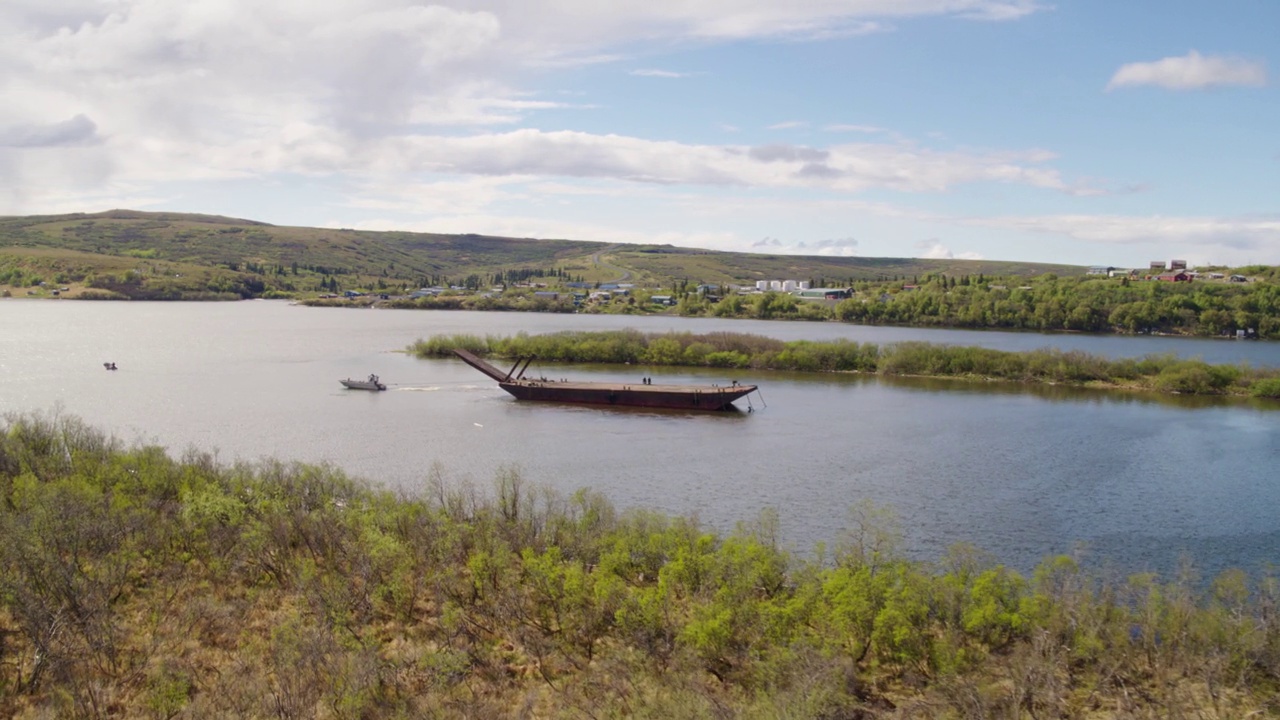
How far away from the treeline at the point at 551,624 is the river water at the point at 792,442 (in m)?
5.66

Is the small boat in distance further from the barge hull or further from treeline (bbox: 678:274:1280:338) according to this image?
treeline (bbox: 678:274:1280:338)

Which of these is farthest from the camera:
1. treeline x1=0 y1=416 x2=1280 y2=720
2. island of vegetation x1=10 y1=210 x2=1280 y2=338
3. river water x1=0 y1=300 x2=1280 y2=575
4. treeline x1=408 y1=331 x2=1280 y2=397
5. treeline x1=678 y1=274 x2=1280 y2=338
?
island of vegetation x1=10 y1=210 x2=1280 y2=338

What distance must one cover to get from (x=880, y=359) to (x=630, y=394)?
29946mm

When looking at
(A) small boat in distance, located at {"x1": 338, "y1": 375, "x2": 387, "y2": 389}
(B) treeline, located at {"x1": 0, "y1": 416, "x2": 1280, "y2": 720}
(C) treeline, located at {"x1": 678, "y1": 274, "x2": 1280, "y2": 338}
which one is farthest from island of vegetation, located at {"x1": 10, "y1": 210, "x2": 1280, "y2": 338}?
(B) treeline, located at {"x1": 0, "y1": 416, "x2": 1280, "y2": 720}

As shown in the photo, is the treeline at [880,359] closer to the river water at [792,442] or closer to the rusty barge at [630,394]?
the river water at [792,442]

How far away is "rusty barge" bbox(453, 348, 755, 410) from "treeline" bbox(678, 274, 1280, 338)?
81539 mm

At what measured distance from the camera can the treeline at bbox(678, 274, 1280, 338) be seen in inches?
Answer: 4697

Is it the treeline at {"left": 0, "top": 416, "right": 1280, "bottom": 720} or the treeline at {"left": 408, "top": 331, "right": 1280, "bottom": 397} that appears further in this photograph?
the treeline at {"left": 408, "top": 331, "right": 1280, "bottom": 397}

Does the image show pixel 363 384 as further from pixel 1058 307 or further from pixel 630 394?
pixel 1058 307

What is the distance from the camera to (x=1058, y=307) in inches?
4899

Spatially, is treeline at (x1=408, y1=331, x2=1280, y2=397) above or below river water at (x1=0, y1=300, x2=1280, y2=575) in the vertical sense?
above

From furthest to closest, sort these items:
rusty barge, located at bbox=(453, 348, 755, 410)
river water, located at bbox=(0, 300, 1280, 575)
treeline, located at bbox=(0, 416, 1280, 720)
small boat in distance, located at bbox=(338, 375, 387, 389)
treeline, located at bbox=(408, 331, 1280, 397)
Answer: treeline, located at bbox=(408, 331, 1280, 397) → small boat in distance, located at bbox=(338, 375, 387, 389) → rusty barge, located at bbox=(453, 348, 755, 410) → river water, located at bbox=(0, 300, 1280, 575) → treeline, located at bbox=(0, 416, 1280, 720)

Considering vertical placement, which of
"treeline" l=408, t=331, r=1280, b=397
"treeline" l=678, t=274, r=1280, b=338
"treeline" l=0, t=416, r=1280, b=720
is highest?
"treeline" l=678, t=274, r=1280, b=338

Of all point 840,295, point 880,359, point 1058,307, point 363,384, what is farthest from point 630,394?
point 840,295
